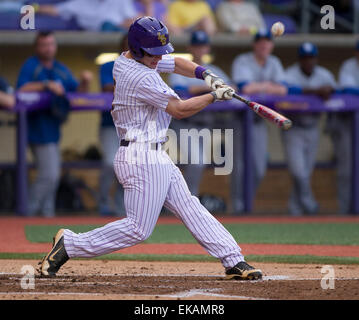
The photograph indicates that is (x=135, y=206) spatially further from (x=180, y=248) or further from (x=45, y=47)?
(x=45, y=47)

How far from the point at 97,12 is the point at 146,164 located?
686 cm

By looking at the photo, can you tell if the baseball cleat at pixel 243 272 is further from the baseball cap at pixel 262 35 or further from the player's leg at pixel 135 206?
the baseball cap at pixel 262 35

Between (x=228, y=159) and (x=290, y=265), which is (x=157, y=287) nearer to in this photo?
(x=290, y=265)

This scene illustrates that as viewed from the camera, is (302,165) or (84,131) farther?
(84,131)

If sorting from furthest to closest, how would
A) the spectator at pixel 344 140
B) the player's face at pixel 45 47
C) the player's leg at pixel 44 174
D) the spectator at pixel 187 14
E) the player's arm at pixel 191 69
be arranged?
1. the spectator at pixel 187 14
2. the spectator at pixel 344 140
3. the player's leg at pixel 44 174
4. the player's face at pixel 45 47
5. the player's arm at pixel 191 69

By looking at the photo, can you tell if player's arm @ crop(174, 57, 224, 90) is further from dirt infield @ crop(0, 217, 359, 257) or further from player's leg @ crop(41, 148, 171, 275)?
dirt infield @ crop(0, 217, 359, 257)

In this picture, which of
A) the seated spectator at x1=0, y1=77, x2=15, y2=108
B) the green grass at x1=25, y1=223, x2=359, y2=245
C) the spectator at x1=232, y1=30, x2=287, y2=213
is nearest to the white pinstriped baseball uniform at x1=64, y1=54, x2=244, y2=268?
the green grass at x1=25, y1=223, x2=359, y2=245

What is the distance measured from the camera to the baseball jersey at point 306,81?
10125 mm

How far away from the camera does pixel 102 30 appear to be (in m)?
11.3

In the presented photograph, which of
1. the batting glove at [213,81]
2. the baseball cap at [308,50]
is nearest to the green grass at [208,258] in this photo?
the batting glove at [213,81]

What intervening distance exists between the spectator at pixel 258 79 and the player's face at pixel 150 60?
4753 millimetres

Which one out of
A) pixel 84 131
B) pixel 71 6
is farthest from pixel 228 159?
pixel 71 6

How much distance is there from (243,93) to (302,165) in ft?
3.75
